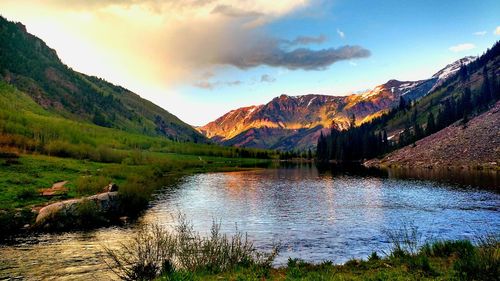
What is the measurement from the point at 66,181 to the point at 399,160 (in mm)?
171673

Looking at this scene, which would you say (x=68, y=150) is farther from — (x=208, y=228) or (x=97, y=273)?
(x=97, y=273)

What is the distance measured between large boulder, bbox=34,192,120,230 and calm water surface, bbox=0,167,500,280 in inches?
144

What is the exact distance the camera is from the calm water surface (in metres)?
33.0

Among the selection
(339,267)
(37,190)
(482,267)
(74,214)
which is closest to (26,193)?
(37,190)

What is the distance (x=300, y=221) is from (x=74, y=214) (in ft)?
102

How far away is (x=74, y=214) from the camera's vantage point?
155ft

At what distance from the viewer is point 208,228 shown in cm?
4822

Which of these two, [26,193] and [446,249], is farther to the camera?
[26,193]

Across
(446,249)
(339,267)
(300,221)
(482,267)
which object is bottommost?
(300,221)

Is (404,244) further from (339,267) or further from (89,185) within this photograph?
Answer: (89,185)

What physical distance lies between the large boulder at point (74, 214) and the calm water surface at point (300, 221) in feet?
12.0

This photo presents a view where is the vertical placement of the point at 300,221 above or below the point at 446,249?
below

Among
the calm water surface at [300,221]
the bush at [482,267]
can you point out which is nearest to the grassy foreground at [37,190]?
the calm water surface at [300,221]

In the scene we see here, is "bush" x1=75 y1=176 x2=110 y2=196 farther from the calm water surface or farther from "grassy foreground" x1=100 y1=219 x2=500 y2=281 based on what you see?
"grassy foreground" x1=100 y1=219 x2=500 y2=281
